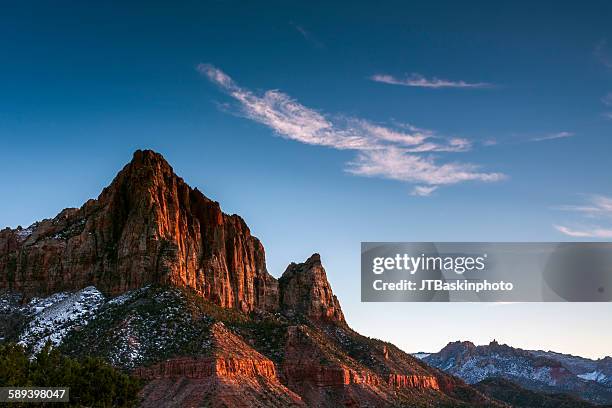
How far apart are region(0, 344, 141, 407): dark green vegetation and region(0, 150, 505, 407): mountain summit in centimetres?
4471

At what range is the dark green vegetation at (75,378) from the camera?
286 feet

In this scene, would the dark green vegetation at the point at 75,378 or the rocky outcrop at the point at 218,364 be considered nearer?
the dark green vegetation at the point at 75,378

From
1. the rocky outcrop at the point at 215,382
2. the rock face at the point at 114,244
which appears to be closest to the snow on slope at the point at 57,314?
the rock face at the point at 114,244

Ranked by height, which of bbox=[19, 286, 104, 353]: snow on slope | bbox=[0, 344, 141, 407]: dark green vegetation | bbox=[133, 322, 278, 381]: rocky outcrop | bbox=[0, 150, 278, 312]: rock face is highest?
bbox=[0, 150, 278, 312]: rock face

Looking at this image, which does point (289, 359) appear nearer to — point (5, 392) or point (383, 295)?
point (383, 295)

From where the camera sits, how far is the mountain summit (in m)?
145

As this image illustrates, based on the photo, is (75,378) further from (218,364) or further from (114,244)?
(114,244)

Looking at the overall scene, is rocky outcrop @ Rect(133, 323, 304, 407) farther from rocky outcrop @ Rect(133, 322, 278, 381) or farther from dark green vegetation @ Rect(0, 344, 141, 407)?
dark green vegetation @ Rect(0, 344, 141, 407)

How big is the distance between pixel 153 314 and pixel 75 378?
7119 cm

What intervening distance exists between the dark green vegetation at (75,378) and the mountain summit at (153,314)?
44706mm

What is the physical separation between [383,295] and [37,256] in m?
84.2

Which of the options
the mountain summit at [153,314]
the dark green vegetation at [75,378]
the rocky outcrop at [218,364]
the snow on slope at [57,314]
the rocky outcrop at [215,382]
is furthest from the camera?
the snow on slope at [57,314]

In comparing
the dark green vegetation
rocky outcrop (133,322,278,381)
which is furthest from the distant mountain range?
the dark green vegetation

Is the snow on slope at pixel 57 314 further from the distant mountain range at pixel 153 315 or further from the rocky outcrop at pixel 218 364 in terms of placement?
the rocky outcrop at pixel 218 364
